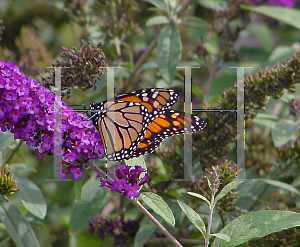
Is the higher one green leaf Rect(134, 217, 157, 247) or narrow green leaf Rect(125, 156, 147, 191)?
narrow green leaf Rect(125, 156, 147, 191)

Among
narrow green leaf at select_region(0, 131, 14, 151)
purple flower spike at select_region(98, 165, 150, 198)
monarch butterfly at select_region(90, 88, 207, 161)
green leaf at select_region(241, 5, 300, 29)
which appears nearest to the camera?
purple flower spike at select_region(98, 165, 150, 198)

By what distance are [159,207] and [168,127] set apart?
0.56 metres

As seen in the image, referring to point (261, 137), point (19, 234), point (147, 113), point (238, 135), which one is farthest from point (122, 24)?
point (19, 234)

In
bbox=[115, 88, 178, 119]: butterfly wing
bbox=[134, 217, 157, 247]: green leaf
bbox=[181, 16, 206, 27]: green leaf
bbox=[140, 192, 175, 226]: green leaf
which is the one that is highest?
bbox=[181, 16, 206, 27]: green leaf

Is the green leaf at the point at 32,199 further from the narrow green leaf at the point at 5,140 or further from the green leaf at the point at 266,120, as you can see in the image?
the green leaf at the point at 266,120

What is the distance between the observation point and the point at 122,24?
222cm

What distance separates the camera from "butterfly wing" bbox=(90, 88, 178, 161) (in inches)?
64.3

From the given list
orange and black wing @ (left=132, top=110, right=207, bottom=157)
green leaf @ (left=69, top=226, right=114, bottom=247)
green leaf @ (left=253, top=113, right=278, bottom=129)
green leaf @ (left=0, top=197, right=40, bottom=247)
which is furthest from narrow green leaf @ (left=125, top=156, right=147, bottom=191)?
green leaf @ (left=253, top=113, right=278, bottom=129)

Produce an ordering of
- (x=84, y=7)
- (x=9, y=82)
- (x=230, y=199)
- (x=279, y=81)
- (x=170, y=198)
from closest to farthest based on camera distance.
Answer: (x=9, y=82) → (x=230, y=199) → (x=279, y=81) → (x=170, y=198) → (x=84, y=7)

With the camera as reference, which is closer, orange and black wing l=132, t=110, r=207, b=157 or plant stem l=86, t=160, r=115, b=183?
plant stem l=86, t=160, r=115, b=183


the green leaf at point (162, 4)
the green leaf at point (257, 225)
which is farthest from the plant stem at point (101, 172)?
the green leaf at point (162, 4)

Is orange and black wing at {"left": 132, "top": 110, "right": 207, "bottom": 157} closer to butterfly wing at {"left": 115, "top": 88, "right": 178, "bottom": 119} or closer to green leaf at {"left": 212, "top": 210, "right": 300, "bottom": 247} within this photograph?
butterfly wing at {"left": 115, "top": 88, "right": 178, "bottom": 119}

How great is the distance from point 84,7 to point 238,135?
1357 millimetres

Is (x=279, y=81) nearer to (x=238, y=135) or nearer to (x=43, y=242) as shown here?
(x=238, y=135)
